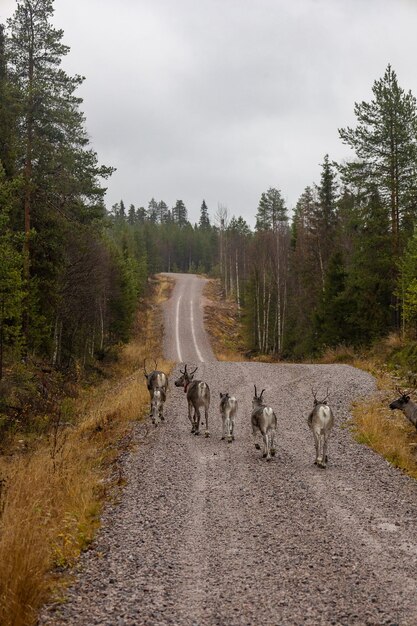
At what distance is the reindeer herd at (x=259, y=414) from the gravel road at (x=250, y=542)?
42 centimetres

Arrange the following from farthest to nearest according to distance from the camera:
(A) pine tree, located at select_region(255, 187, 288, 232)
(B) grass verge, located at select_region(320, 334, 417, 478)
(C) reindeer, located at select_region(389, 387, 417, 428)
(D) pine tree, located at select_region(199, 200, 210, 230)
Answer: (D) pine tree, located at select_region(199, 200, 210, 230) < (A) pine tree, located at select_region(255, 187, 288, 232) < (C) reindeer, located at select_region(389, 387, 417, 428) < (B) grass verge, located at select_region(320, 334, 417, 478)

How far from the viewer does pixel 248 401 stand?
2005cm

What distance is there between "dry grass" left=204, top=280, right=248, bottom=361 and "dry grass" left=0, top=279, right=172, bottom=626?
28.2 metres

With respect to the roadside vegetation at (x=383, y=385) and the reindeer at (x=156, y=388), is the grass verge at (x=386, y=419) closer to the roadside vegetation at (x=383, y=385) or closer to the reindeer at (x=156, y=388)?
the roadside vegetation at (x=383, y=385)

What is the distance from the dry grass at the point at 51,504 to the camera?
16.8 ft

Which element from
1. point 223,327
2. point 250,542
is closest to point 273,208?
point 223,327

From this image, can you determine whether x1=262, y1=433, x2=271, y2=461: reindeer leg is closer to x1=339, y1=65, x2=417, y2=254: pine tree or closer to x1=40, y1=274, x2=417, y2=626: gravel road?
x1=40, y1=274, x2=417, y2=626: gravel road

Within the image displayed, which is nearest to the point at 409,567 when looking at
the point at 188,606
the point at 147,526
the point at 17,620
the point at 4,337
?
the point at 188,606

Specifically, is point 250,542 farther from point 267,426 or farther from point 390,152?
point 390,152

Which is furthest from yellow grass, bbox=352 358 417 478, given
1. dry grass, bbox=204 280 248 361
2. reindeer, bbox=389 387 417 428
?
dry grass, bbox=204 280 248 361

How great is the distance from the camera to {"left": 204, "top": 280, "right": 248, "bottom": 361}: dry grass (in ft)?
153

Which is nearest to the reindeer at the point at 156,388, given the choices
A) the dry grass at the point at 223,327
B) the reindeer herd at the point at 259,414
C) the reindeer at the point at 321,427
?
the reindeer herd at the point at 259,414

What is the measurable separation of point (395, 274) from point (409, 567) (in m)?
25.1

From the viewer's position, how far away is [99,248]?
35.5m
